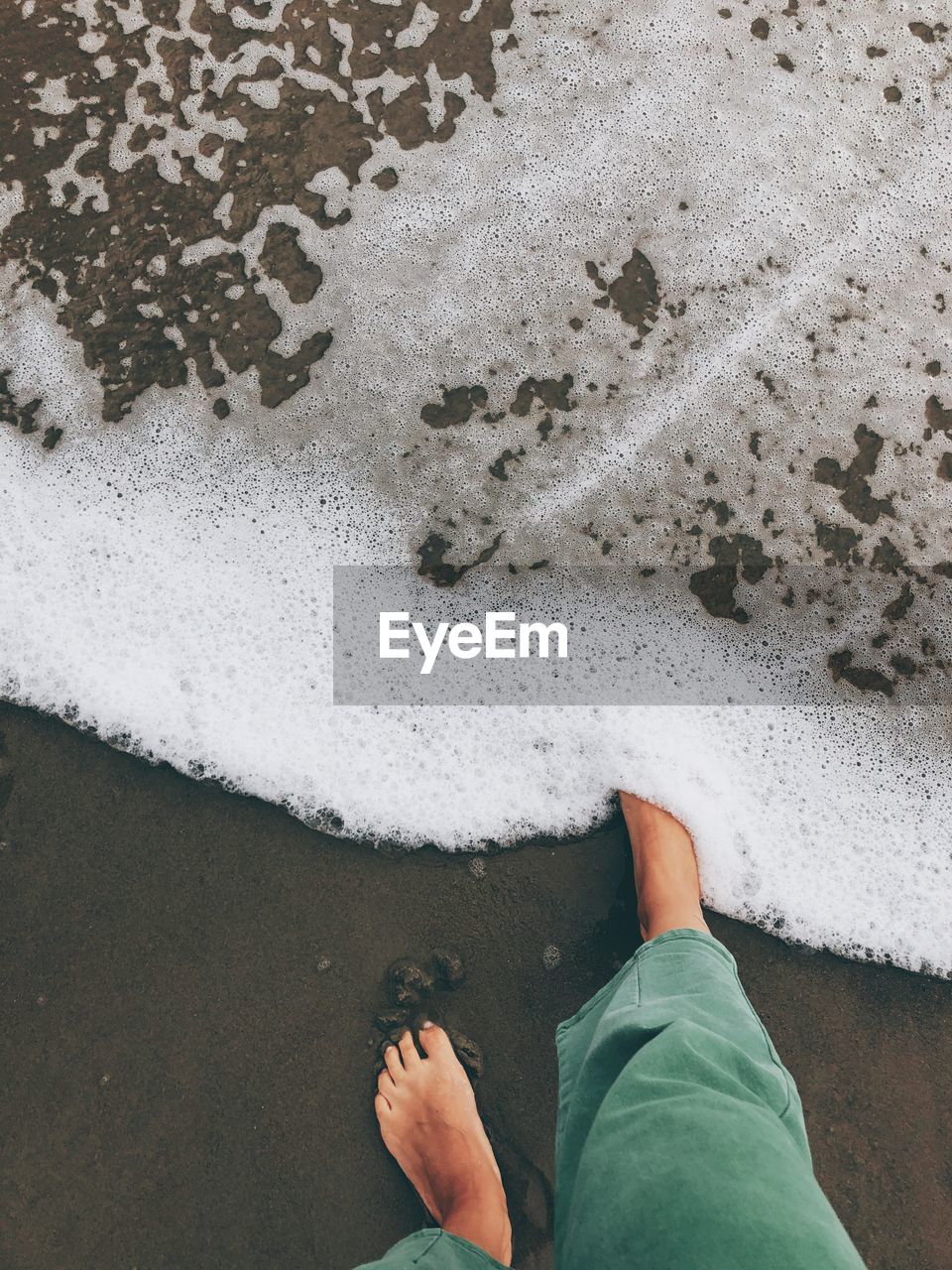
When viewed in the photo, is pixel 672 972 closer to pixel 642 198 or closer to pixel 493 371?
pixel 493 371

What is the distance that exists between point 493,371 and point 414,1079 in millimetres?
1710

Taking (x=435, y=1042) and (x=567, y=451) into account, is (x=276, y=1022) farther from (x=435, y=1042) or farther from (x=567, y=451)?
(x=567, y=451)

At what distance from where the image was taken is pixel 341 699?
1903 mm

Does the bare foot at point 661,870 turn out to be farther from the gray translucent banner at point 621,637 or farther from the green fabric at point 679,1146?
the gray translucent banner at point 621,637

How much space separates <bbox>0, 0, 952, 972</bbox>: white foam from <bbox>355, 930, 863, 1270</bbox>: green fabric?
0.49 m

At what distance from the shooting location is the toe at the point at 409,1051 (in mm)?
1694

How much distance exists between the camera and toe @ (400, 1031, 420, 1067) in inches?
66.7

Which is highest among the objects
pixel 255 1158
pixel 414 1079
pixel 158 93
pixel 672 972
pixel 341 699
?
pixel 158 93

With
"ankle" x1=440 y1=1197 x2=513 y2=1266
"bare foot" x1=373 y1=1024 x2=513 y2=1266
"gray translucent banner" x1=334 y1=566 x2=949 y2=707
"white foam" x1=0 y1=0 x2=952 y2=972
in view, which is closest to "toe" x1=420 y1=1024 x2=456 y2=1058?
"bare foot" x1=373 y1=1024 x2=513 y2=1266

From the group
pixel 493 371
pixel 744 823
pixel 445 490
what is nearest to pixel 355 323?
pixel 493 371

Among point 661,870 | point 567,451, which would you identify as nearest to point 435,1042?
point 661,870

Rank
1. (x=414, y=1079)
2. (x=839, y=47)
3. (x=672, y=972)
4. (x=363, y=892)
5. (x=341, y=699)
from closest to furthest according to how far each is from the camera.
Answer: (x=672, y=972) < (x=414, y=1079) < (x=363, y=892) < (x=341, y=699) < (x=839, y=47)

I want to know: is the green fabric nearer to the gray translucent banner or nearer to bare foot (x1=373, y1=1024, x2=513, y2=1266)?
bare foot (x1=373, y1=1024, x2=513, y2=1266)

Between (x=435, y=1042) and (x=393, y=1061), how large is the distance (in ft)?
0.34
